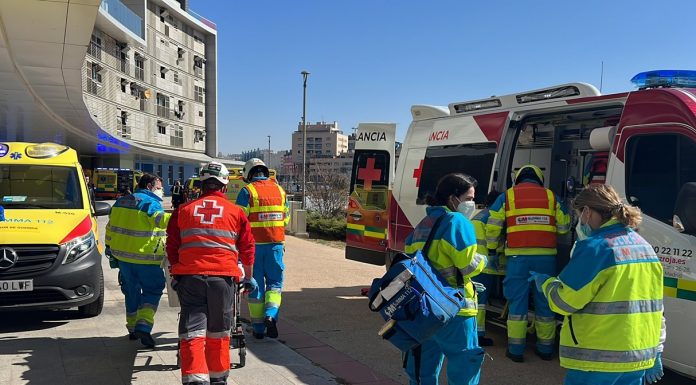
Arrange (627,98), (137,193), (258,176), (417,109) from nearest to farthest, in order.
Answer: (627,98)
(137,193)
(258,176)
(417,109)

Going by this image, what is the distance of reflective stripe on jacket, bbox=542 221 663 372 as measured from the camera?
259 cm

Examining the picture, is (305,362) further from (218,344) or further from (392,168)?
(392,168)

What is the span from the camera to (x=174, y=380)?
4.29 meters

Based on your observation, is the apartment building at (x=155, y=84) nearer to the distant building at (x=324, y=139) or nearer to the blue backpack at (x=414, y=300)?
the blue backpack at (x=414, y=300)

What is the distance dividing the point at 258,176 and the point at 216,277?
222 cm

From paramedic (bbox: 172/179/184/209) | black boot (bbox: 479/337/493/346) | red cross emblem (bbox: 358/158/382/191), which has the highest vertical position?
red cross emblem (bbox: 358/158/382/191)

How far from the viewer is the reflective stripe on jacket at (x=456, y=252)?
3191 mm

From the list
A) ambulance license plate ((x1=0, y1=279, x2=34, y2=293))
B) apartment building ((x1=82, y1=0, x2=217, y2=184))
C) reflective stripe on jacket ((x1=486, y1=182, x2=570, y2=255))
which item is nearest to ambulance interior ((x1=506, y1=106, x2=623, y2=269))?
reflective stripe on jacket ((x1=486, y1=182, x2=570, y2=255))

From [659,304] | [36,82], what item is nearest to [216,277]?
[659,304]

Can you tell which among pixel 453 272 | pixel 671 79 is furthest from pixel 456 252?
pixel 671 79

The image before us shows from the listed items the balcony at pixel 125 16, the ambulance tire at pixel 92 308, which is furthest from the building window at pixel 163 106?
the ambulance tire at pixel 92 308

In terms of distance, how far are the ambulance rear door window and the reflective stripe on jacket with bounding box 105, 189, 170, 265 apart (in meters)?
2.93

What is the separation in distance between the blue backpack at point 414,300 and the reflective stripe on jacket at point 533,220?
2.05 meters

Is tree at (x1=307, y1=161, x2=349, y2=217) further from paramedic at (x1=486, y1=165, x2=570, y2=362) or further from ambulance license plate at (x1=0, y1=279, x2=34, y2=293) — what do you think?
paramedic at (x1=486, y1=165, x2=570, y2=362)
